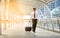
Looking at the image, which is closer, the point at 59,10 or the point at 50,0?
the point at 59,10

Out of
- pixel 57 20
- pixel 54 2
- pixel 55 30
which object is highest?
pixel 54 2

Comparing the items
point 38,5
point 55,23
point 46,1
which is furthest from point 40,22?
point 55,23

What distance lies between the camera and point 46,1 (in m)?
14.0

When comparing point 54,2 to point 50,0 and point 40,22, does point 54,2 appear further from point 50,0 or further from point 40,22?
point 40,22

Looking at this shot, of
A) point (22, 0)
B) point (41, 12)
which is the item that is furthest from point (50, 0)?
point (22, 0)

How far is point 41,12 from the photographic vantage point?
16.2m

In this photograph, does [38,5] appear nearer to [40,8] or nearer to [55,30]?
[40,8]

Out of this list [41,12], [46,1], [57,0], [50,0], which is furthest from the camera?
[41,12]

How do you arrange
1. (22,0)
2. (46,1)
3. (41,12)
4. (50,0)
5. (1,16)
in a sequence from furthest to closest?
(22,0), (41,12), (46,1), (50,0), (1,16)

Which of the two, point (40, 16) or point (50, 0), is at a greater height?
point (50, 0)

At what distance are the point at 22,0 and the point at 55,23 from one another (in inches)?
322

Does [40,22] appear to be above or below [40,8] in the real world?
below

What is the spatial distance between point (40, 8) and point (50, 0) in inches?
153

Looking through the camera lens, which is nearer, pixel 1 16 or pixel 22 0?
pixel 1 16
